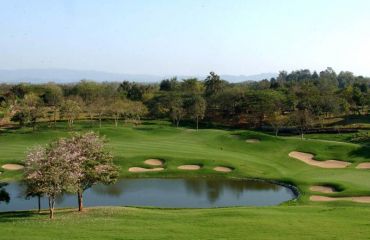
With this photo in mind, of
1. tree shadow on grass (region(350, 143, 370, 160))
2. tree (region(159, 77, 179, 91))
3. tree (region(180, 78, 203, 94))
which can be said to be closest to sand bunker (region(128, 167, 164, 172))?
tree shadow on grass (region(350, 143, 370, 160))

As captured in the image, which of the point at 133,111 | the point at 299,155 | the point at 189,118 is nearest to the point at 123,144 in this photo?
the point at 299,155

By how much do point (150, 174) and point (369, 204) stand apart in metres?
25.0

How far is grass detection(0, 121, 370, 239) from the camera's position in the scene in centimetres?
2588

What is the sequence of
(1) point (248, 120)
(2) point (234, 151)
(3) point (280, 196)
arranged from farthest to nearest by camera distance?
1. (1) point (248, 120)
2. (2) point (234, 151)
3. (3) point (280, 196)

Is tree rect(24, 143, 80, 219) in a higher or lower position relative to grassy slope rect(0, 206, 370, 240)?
higher

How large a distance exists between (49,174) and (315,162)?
39.9 m

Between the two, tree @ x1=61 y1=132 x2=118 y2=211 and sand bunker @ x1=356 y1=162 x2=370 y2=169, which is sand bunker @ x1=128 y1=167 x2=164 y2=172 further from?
sand bunker @ x1=356 y1=162 x2=370 y2=169

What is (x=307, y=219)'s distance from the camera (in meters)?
30.0

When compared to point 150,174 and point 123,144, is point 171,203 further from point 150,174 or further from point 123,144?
point 123,144

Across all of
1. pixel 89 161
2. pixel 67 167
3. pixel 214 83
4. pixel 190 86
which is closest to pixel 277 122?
pixel 214 83

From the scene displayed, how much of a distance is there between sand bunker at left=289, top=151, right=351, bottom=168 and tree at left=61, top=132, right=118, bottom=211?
Answer: 32376 mm

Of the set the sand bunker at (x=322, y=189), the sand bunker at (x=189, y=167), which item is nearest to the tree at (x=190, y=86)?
the sand bunker at (x=189, y=167)

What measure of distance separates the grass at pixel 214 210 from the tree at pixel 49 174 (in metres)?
1.97

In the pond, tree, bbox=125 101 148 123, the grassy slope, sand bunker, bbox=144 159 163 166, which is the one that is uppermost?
tree, bbox=125 101 148 123
